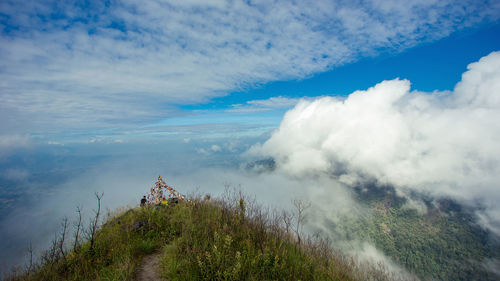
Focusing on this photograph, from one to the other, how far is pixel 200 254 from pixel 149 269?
1804 mm

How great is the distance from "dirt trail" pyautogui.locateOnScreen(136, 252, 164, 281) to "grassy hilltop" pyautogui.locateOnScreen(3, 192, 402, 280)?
0.53 feet

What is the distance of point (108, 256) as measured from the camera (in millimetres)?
5957

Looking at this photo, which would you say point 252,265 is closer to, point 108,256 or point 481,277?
point 108,256

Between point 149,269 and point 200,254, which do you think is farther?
point 149,269

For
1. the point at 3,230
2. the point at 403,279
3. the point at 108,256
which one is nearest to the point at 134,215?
the point at 108,256

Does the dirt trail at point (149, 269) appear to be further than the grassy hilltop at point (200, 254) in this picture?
Yes

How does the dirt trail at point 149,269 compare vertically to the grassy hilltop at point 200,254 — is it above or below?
below

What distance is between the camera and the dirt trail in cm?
545

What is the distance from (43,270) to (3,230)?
28964 centimetres

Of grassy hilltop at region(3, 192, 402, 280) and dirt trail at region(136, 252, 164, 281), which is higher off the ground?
grassy hilltop at region(3, 192, 402, 280)

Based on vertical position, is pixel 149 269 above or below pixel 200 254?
below

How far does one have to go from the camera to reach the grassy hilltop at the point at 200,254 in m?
5.20

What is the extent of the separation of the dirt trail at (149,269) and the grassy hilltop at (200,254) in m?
0.16

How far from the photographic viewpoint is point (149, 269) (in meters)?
5.84
